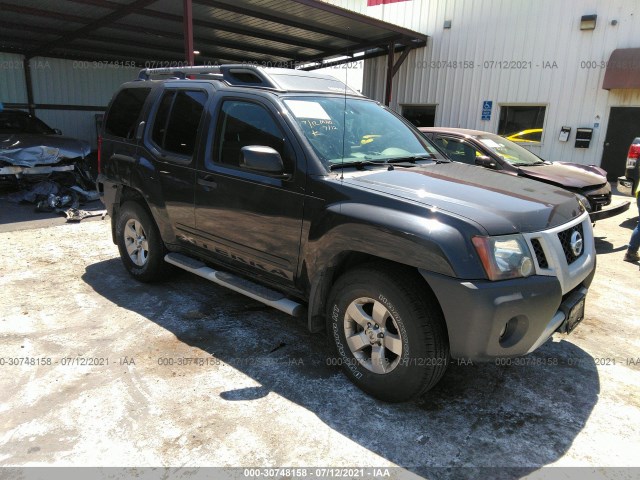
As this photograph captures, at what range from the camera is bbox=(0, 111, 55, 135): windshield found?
10.4 m

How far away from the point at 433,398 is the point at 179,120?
3.17 meters

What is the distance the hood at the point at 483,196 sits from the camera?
8.70 feet

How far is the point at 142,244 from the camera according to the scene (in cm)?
482

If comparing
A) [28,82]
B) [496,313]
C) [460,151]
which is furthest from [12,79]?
[496,313]

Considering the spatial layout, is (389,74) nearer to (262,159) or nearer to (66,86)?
(66,86)

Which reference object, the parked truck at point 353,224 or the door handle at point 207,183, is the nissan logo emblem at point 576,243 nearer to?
the parked truck at point 353,224

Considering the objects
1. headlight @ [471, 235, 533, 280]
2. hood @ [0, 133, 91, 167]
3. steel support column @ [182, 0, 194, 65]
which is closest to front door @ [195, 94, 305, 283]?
headlight @ [471, 235, 533, 280]

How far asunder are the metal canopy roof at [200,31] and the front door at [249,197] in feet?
24.2

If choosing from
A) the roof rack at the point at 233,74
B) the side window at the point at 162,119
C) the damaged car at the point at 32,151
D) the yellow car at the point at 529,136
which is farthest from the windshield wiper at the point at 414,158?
the yellow car at the point at 529,136

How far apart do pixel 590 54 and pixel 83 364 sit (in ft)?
44.8

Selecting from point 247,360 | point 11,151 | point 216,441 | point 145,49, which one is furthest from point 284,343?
point 145,49

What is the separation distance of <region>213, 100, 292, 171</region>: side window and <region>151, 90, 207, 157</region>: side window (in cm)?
32

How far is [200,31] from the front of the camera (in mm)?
12805

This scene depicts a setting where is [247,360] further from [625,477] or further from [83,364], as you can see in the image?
[625,477]
